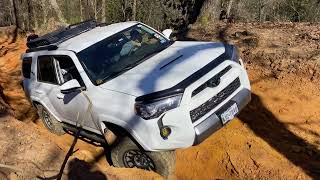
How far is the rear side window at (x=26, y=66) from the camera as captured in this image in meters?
8.45

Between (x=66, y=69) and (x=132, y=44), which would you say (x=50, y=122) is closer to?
(x=66, y=69)

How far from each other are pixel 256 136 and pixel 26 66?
4.55 metres

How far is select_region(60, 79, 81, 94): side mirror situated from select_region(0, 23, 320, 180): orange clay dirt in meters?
0.92

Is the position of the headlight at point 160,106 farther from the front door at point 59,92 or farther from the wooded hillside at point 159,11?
the wooded hillside at point 159,11

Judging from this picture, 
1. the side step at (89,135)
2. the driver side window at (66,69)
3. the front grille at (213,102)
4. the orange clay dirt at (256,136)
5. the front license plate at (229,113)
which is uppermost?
the front grille at (213,102)

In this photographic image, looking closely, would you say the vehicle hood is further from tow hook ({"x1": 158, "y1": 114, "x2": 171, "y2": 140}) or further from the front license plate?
the front license plate

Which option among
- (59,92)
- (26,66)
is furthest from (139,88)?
(26,66)

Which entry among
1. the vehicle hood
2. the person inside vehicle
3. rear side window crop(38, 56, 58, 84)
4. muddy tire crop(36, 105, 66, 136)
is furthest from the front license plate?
muddy tire crop(36, 105, 66, 136)

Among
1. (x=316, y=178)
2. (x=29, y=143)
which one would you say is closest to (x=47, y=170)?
(x=29, y=143)

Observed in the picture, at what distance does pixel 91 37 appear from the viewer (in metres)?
7.10

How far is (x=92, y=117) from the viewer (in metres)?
6.44

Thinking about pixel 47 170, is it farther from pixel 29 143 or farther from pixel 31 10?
pixel 31 10

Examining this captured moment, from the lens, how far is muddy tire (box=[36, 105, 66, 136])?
8.09m

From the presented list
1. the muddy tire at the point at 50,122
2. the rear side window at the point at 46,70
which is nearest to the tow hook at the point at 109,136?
the rear side window at the point at 46,70
